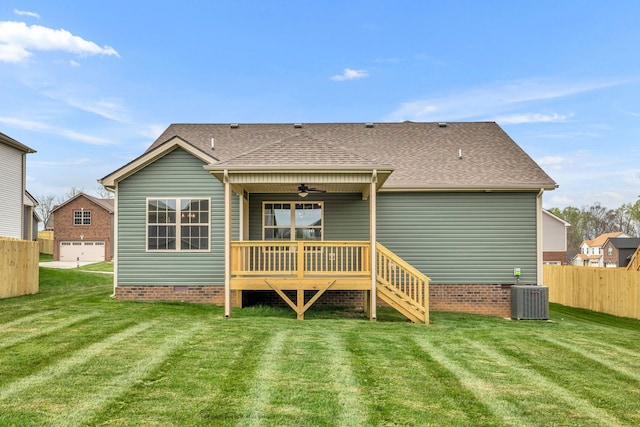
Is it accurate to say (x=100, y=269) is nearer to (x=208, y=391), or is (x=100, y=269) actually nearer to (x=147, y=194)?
(x=147, y=194)

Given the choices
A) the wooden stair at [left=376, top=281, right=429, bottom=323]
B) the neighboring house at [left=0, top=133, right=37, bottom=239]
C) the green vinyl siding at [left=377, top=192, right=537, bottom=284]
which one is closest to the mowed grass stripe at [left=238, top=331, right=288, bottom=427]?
the wooden stair at [left=376, top=281, right=429, bottom=323]

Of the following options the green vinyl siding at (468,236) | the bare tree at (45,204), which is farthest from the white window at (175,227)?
the bare tree at (45,204)

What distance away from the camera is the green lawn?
16.3ft

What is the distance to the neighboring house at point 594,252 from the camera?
63062mm

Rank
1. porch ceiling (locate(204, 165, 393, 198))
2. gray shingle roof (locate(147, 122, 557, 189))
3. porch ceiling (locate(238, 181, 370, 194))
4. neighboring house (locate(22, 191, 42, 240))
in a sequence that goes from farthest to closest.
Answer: neighboring house (locate(22, 191, 42, 240))
porch ceiling (locate(238, 181, 370, 194))
gray shingle roof (locate(147, 122, 557, 189))
porch ceiling (locate(204, 165, 393, 198))

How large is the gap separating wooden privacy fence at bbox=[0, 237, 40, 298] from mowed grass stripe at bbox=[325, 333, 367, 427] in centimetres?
1073

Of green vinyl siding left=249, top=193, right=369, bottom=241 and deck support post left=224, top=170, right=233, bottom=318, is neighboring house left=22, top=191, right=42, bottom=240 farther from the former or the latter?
deck support post left=224, top=170, right=233, bottom=318

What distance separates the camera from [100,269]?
105 feet

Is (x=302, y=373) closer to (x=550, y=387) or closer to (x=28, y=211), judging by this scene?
(x=550, y=387)

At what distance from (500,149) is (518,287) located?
4962 mm

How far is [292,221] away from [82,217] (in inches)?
1323

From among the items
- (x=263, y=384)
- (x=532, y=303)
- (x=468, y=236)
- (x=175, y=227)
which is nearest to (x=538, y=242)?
(x=532, y=303)

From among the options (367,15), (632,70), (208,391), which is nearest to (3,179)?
(367,15)

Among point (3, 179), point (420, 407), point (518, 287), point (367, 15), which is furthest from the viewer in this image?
point (3, 179)
